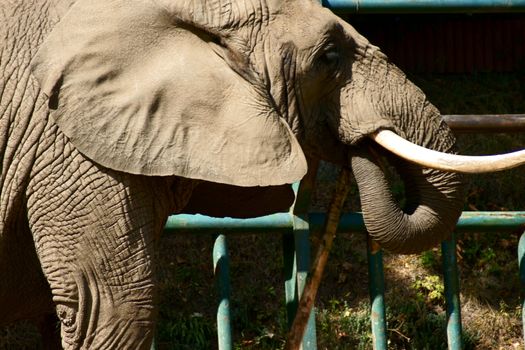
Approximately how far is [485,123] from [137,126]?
4.97 feet

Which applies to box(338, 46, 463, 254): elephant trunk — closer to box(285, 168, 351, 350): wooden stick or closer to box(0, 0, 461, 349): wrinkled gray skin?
box(0, 0, 461, 349): wrinkled gray skin

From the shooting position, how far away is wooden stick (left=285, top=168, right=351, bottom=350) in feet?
15.7

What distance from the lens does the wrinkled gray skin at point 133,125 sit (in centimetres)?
424

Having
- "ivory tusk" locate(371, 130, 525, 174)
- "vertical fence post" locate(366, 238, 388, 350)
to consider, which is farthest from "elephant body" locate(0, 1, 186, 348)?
"vertical fence post" locate(366, 238, 388, 350)

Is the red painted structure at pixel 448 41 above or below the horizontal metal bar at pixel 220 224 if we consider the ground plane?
above

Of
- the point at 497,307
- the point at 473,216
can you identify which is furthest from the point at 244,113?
the point at 497,307

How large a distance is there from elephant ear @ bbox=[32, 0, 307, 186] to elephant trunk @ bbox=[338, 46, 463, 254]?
0.99 feet

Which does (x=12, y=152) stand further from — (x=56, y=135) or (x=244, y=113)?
(x=244, y=113)

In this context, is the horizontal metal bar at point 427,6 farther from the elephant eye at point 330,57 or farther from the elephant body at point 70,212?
the elephant body at point 70,212

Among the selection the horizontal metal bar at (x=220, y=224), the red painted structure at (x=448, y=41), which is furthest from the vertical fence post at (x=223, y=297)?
the red painted structure at (x=448, y=41)

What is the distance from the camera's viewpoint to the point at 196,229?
5.20 metres

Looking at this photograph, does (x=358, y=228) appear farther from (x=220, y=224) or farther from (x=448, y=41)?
(x=448, y=41)

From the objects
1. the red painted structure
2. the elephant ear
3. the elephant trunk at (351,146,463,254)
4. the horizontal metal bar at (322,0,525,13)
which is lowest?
the elephant trunk at (351,146,463,254)

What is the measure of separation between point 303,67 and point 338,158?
38 centimetres
